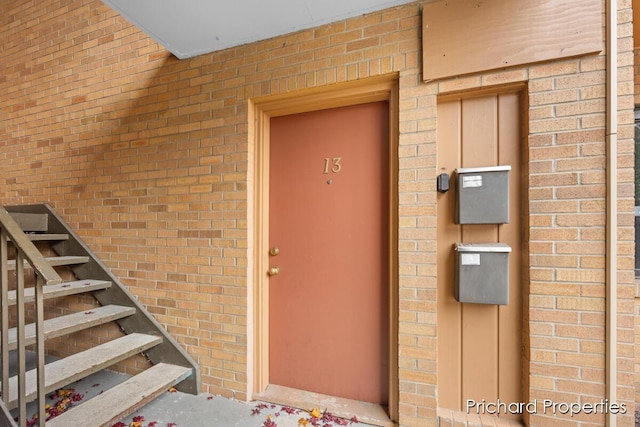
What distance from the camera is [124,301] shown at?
7.58 feet

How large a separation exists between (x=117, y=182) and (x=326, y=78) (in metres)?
1.91

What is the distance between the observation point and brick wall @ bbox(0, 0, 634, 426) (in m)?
1.41

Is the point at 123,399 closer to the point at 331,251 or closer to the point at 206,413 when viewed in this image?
the point at 206,413

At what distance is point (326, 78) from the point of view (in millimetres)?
1809

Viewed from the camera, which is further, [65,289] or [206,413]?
[65,289]

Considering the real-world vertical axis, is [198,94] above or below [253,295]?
above

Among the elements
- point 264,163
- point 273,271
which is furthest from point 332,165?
point 273,271

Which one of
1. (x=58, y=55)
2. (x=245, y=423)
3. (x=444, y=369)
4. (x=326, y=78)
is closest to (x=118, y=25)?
(x=58, y=55)

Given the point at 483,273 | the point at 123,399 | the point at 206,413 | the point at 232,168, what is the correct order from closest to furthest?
the point at 483,273, the point at 123,399, the point at 206,413, the point at 232,168

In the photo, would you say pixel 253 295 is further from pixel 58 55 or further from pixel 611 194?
pixel 58 55

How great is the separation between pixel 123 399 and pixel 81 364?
0.34m

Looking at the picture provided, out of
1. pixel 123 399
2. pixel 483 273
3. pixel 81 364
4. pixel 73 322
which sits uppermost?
pixel 483 273

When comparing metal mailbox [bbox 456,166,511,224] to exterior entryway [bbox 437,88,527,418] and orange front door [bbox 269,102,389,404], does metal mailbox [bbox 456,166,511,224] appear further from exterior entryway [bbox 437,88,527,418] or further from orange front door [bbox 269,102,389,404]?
orange front door [bbox 269,102,389,404]

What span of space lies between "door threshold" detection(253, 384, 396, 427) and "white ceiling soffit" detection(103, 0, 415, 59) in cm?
243
